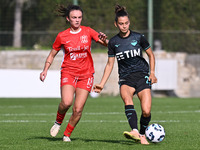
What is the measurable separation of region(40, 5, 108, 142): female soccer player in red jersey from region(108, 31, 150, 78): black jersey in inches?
11.6

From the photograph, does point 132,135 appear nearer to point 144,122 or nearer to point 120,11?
point 144,122

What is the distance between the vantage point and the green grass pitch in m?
7.01

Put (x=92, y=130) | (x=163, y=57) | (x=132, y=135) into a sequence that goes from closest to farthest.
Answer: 1. (x=132, y=135)
2. (x=92, y=130)
3. (x=163, y=57)

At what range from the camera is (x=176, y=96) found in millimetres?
21875

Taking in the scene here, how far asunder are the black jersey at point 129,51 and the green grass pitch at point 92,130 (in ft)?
3.55

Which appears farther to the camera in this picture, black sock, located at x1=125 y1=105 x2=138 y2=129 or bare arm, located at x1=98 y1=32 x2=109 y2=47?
bare arm, located at x1=98 y1=32 x2=109 y2=47

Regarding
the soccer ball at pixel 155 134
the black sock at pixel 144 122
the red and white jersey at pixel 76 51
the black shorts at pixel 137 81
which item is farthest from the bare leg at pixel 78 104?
the soccer ball at pixel 155 134

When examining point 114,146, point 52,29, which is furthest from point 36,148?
point 52,29

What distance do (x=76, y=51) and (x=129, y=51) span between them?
815 mm

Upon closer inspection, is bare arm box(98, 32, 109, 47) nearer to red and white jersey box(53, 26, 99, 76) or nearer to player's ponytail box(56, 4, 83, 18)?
red and white jersey box(53, 26, 99, 76)

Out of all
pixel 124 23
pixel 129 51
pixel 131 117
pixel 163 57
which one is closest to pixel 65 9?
pixel 124 23

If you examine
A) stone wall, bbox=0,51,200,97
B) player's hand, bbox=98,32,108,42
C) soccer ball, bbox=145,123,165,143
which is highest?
player's hand, bbox=98,32,108,42

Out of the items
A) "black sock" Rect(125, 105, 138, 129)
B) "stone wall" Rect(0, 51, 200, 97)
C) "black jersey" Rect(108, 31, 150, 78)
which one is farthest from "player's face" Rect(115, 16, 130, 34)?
"stone wall" Rect(0, 51, 200, 97)

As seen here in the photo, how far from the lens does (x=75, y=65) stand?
7578 millimetres
